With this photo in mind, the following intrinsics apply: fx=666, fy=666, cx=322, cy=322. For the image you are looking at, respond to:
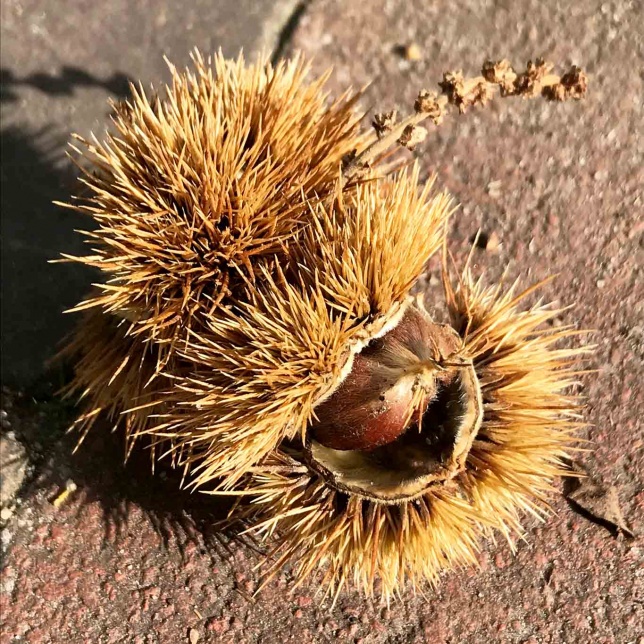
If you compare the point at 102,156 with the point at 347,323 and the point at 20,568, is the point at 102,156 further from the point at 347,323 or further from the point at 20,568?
the point at 20,568

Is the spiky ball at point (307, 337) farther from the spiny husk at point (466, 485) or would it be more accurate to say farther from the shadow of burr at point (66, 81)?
the shadow of burr at point (66, 81)

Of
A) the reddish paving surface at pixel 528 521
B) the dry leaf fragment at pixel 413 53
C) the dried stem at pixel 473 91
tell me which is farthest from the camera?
the dry leaf fragment at pixel 413 53

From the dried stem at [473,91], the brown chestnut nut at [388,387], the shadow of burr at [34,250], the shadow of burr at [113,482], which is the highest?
the dried stem at [473,91]

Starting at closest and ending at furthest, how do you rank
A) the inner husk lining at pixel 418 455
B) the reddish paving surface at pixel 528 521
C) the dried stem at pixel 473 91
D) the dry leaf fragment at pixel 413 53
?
the dried stem at pixel 473 91, the inner husk lining at pixel 418 455, the reddish paving surface at pixel 528 521, the dry leaf fragment at pixel 413 53

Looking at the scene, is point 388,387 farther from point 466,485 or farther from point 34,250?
point 34,250

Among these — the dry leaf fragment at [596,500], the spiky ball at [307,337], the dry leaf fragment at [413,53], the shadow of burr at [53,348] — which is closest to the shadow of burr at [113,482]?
the shadow of burr at [53,348]

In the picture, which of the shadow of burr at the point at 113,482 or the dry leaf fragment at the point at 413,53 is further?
the dry leaf fragment at the point at 413,53

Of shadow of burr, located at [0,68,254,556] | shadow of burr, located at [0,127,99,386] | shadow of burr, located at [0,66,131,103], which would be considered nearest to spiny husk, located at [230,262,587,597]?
shadow of burr, located at [0,68,254,556]
